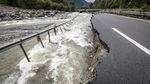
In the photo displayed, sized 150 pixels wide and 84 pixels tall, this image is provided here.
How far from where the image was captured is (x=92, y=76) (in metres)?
7.29

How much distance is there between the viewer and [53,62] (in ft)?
30.9

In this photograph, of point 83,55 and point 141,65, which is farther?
point 83,55

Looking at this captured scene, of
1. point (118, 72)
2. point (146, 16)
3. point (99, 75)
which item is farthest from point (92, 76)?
point (146, 16)

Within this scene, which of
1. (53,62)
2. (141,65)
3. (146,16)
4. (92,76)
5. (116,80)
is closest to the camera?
(116,80)

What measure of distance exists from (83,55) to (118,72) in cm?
344

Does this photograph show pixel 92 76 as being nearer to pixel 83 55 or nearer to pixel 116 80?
pixel 116 80

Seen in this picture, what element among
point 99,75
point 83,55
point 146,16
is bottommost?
point 146,16

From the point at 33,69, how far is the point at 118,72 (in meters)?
2.47

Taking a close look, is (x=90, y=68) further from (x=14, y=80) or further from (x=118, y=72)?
(x=14, y=80)

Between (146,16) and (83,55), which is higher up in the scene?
(83,55)

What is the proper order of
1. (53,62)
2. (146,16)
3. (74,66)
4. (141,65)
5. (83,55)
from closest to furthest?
1. (141,65)
2. (74,66)
3. (53,62)
4. (83,55)
5. (146,16)

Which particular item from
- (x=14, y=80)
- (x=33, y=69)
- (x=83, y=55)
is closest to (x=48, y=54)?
(x=83, y=55)

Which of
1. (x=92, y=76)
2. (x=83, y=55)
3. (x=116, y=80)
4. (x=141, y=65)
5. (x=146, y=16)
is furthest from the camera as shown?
(x=146, y=16)

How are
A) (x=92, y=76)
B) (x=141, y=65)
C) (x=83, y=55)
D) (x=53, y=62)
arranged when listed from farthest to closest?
(x=83, y=55) → (x=53, y=62) → (x=141, y=65) → (x=92, y=76)
